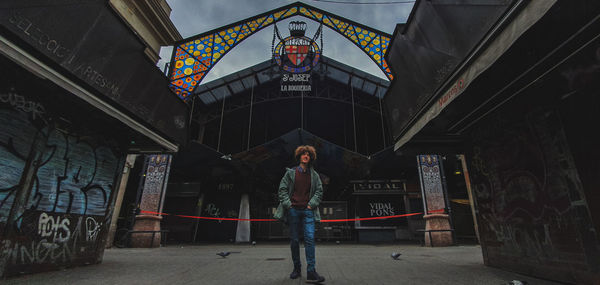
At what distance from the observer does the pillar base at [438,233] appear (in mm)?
8570

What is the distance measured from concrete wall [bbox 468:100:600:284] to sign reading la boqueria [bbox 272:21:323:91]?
698 centimetres

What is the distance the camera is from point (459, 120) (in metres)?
3.86

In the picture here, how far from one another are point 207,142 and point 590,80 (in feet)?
68.1

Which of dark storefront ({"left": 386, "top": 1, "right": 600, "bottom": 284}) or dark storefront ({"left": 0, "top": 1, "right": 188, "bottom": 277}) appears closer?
dark storefront ({"left": 386, "top": 1, "right": 600, "bottom": 284})

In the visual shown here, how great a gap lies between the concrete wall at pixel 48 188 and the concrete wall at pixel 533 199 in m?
6.21

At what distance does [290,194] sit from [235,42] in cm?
725

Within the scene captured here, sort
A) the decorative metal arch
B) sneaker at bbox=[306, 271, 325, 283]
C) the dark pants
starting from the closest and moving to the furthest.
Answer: sneaker at bbox=[306, 271, 325, 283]
the dark pants
the decorative metal arch

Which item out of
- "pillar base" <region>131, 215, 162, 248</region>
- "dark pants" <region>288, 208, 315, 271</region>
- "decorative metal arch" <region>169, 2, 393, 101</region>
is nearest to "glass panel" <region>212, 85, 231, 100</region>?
"decorative metal arch" <region>169, 2, 393, 101</region>

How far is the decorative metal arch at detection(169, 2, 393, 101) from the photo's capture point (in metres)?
7.48

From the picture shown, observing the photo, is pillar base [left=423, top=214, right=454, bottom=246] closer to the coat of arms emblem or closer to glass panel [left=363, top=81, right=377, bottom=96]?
the coat of arms emblem

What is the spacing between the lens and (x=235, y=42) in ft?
28.5

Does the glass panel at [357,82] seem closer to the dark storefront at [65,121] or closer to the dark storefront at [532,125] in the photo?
the dark storefront at [532,125]

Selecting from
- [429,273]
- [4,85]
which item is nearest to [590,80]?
[429,273]

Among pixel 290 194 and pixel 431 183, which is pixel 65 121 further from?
pixel 431 183
